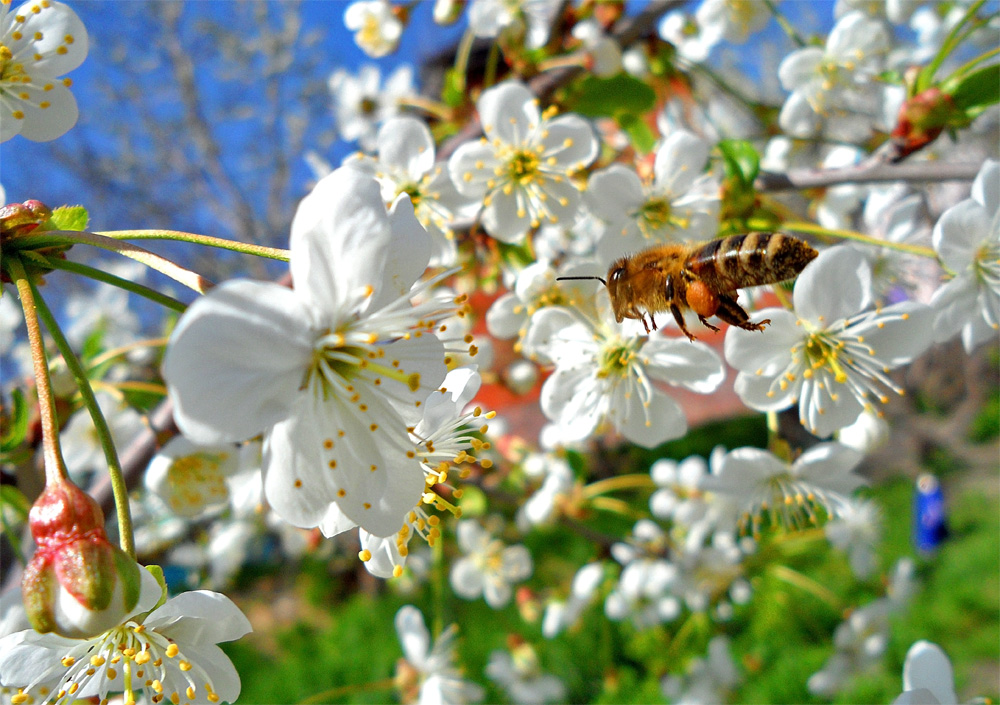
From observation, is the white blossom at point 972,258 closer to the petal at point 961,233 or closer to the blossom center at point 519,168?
the petal at point 961,233

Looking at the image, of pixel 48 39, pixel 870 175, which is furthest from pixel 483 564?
pixel 48 39

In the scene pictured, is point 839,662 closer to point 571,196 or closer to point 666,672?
point 666,672

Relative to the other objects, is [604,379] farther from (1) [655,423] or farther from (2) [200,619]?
(2) [200,619]

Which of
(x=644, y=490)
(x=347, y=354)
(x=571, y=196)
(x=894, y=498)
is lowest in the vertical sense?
(x=894, y=498)

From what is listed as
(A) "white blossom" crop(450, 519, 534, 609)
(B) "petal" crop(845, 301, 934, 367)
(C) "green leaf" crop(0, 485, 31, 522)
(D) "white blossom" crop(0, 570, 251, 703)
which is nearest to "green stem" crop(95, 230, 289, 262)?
(D) "white blossom" crop(0, 570, 251, 703)

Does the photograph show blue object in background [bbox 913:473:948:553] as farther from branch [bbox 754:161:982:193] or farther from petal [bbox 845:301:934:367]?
petal [bbox 845:301:934:367]

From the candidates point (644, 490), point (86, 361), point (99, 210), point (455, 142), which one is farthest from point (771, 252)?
point (99, 210)

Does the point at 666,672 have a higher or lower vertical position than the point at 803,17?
lower

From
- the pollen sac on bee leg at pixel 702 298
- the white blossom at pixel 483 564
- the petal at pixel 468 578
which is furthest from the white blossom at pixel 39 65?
the petal at pixel 468 578
